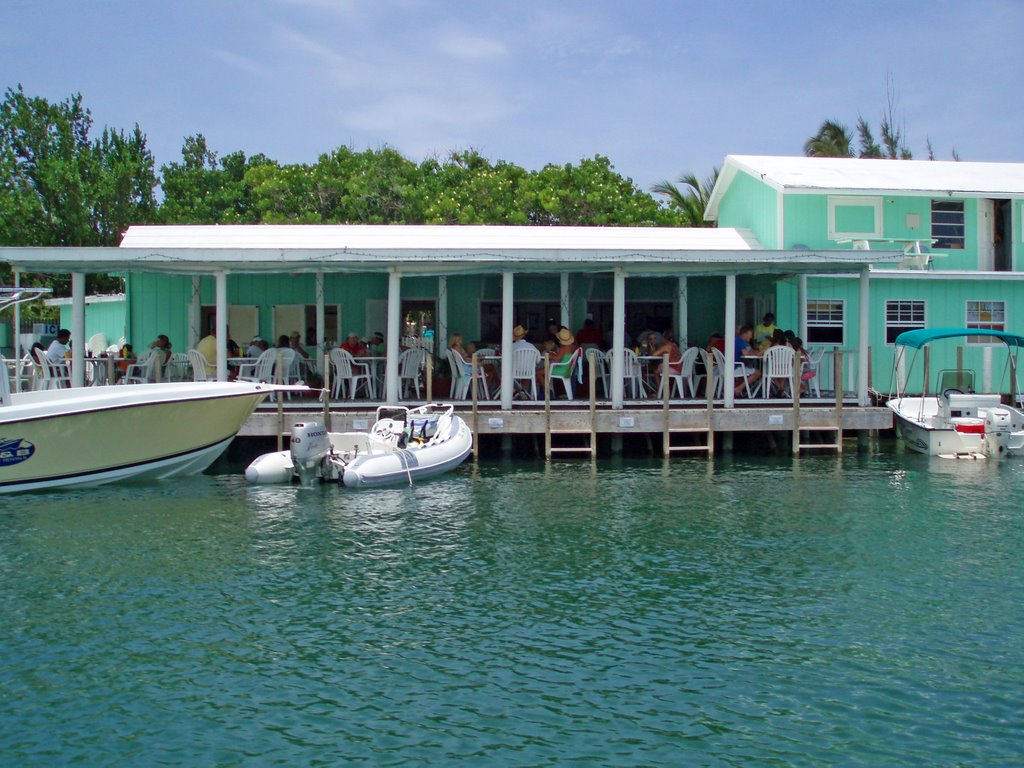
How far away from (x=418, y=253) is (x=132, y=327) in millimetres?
7610

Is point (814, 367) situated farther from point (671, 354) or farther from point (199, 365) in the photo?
point (199, 365)

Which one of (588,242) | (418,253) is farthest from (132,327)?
(588,242)

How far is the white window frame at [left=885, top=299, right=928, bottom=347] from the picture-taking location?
826 inches

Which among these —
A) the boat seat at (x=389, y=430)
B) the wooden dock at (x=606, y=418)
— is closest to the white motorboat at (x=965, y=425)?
the wooden dock at (x=606, y=418)

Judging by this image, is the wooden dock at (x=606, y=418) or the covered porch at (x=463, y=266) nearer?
the covered porch at (x=463, y=266)

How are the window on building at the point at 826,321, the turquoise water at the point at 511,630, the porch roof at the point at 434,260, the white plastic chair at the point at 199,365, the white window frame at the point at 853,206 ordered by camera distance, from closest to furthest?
1. the turquoise water at the point at 511,630
2. the porch roof at the point at 434,260
3. the white plastic chair at the point at 199,365
4. the window on building at the point at 826,321
5. the white window frame at the point at 853,206

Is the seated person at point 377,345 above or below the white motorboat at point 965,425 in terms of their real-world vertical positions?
above

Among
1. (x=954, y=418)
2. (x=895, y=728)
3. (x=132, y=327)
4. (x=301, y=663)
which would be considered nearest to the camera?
(x=895, y=728)

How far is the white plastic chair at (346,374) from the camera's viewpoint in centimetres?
1783

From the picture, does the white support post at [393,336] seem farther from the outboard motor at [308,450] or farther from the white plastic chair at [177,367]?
the white plastic chair at [177,367]

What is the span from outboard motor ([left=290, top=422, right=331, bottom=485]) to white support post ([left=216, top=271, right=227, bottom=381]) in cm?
269

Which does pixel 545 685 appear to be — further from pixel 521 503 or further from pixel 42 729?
pixel 521 503

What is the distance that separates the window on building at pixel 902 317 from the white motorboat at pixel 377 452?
9.95 meters

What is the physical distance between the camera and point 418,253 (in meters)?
16.4
